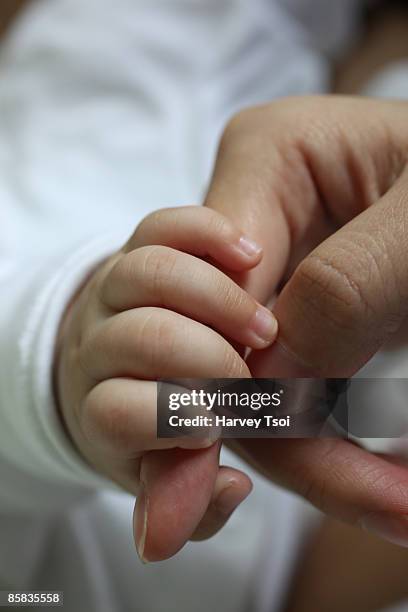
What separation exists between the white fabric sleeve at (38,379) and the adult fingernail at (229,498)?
118 mm

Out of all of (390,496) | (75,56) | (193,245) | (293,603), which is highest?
(75,56)

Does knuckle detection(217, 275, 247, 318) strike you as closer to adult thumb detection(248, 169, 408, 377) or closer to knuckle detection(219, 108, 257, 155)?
adult thumb detection(248, 169, 408, 377)

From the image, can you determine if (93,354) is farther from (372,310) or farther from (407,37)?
(407,37)

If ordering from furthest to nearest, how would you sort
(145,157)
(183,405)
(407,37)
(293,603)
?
1. (407,37)
2. (145,157)
3. (293,603)
4. (183,405)

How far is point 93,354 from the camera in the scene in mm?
322

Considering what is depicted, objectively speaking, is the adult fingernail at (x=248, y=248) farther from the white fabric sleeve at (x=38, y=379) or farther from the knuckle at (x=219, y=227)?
the white fabric sleeve at (x=38, y=379)

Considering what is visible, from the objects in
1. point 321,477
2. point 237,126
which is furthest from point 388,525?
point 237,126

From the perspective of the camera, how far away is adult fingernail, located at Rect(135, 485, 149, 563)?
292mm

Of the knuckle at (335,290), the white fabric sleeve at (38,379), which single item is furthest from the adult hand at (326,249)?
the white fabric sleeve at (38,379)

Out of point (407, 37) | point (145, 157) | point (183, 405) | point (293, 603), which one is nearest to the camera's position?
point (183, 405)

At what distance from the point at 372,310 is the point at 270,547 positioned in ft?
1.27

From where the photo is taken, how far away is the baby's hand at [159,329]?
290 millimetres

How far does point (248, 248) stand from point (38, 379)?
175 millimetres

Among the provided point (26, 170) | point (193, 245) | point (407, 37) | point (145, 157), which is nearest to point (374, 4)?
point (407, 37)
